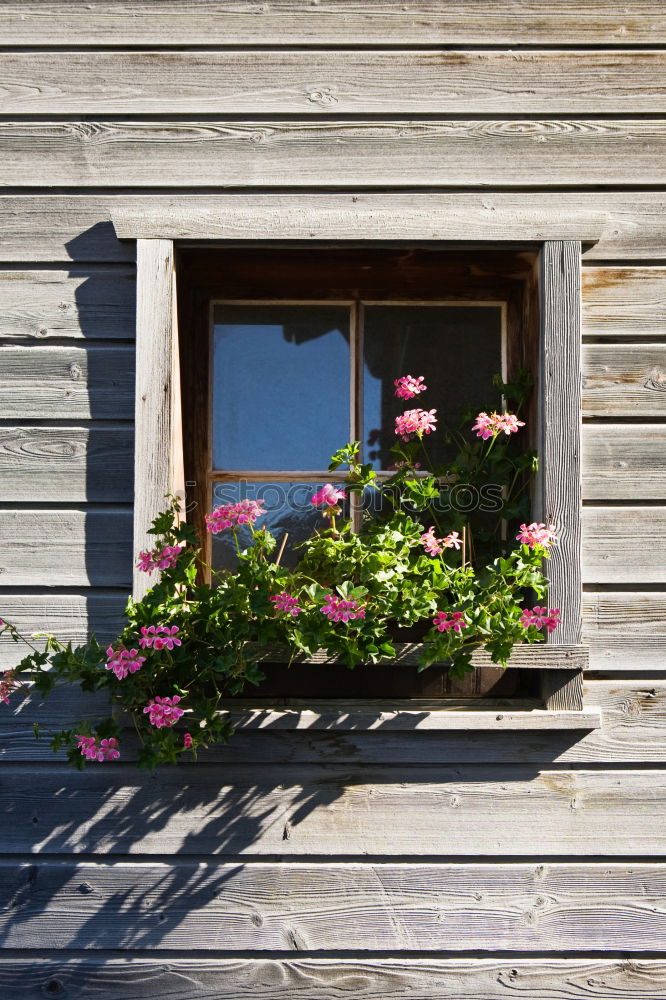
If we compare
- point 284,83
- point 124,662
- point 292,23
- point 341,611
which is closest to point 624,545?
point 341,611

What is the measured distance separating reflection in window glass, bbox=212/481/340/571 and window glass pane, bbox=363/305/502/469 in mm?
215

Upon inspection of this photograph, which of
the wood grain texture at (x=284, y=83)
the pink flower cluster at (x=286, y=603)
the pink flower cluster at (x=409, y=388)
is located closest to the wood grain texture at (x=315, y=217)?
the wood grain texture at (x=284, y=83)

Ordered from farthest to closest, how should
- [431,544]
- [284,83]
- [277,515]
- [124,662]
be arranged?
1. [277,515]
2. [284,83]
3. [431,544]
4. [124,662]

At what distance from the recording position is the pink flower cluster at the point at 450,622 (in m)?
1.66

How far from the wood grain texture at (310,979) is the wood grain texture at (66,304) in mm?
1507

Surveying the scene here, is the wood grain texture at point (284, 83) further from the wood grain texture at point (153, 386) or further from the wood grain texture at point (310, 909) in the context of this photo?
the wood grain texture at point (310, 909)

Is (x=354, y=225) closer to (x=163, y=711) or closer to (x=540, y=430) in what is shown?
(x=540, y=430)

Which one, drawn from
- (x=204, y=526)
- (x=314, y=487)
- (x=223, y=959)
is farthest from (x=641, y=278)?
(x=223, y=959)

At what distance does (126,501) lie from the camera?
6.24ft

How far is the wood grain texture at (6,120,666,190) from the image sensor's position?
193 cm

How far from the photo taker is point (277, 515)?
2068 mm

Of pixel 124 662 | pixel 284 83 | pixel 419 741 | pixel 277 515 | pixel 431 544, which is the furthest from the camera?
pixel 277 515

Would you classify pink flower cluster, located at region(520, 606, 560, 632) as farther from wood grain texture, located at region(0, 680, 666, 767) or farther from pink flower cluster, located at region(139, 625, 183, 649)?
pink flower cluster, located at region(139, 625, 183, 649)

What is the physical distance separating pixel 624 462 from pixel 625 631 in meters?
0.42
